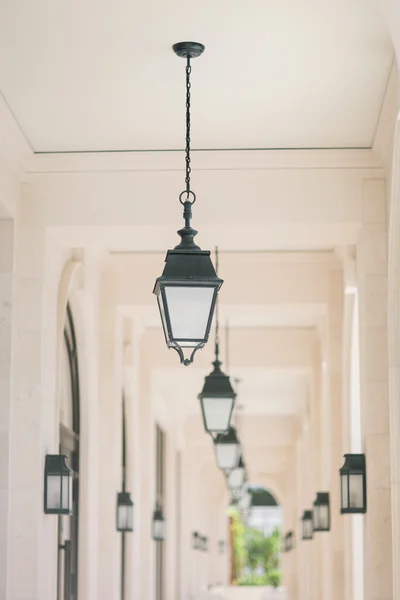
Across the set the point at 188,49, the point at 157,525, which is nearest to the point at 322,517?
the point at 157,525

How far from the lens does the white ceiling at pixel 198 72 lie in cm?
611

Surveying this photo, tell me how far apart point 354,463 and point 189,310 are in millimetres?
2686

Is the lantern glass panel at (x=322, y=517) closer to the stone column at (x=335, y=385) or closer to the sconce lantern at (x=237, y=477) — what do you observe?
the stone column at (x=335, y=385)

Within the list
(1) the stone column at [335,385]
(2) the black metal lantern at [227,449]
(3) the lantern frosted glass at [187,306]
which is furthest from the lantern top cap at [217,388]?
(3) the lantern frosted glass at [187,306]

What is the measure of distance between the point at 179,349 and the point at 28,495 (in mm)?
2528

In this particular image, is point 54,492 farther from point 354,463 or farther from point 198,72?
point 198,72

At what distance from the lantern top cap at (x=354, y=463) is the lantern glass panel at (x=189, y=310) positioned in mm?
2566

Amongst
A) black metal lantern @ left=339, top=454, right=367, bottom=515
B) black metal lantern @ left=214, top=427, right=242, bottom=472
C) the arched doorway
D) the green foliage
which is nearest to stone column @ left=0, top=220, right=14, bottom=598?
the arched doorway

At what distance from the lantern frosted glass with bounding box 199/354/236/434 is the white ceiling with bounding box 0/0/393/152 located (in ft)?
7.67

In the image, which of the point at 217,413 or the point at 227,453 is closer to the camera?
the point at 217,413

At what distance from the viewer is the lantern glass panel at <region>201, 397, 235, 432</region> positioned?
9.54 meters

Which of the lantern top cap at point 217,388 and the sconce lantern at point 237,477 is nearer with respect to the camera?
the lantern top cap at point 217,388

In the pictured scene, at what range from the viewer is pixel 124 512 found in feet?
37.0

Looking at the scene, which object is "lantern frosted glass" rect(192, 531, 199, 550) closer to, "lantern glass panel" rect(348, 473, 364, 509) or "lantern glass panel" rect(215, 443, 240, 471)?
"lantern glass panel" rect(215, 443, 240, 471)
